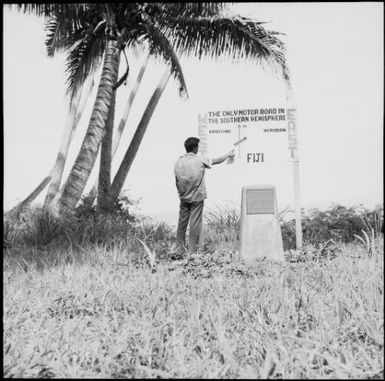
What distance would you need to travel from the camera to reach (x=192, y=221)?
8852 mm

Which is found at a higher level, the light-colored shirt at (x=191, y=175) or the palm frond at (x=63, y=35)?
the palm frond at (x=63, y=35)

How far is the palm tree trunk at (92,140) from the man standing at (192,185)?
2.21 m

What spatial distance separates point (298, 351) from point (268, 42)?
8.94m

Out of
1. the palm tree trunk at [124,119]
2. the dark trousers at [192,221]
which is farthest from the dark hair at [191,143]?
the palm tree trunk at [124,119]

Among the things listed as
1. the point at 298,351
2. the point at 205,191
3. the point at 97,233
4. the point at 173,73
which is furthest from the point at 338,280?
the point at 173,73

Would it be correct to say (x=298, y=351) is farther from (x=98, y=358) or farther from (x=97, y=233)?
(x=97, y=233)

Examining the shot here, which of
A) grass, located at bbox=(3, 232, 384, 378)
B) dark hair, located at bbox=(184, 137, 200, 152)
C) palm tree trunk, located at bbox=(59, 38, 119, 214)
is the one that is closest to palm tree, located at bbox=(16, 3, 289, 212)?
palm tree trunk, located at bbox=(59, 38, 119, 214)

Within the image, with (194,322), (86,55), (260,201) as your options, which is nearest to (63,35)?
(86,55)

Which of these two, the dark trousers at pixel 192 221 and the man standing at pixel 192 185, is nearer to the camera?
the man standing at pixel 192 185

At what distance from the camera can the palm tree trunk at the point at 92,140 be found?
10016 mm

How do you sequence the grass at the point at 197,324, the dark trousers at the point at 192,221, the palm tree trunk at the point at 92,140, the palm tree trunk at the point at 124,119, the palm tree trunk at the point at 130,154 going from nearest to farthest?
1. the grass at the point at 197,324
2. the dark trousers at the point at 192,221
3. the palm tree trunk at the point at 92,140
4. the palm tree trunk at the point at 130,154
5. the palm tree trunk at the point at 124,119

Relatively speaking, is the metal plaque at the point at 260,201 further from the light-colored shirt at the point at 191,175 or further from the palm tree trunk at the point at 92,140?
the palm tree trunk at the point at 92,140

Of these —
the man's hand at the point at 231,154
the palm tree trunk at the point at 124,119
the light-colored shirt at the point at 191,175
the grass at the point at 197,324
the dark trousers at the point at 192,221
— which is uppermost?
the palm tree trunk at the point at 124,119

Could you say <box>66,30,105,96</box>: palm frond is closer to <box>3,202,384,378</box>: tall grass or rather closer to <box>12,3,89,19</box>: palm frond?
<box>12,3,89,19</box>: palm frond
